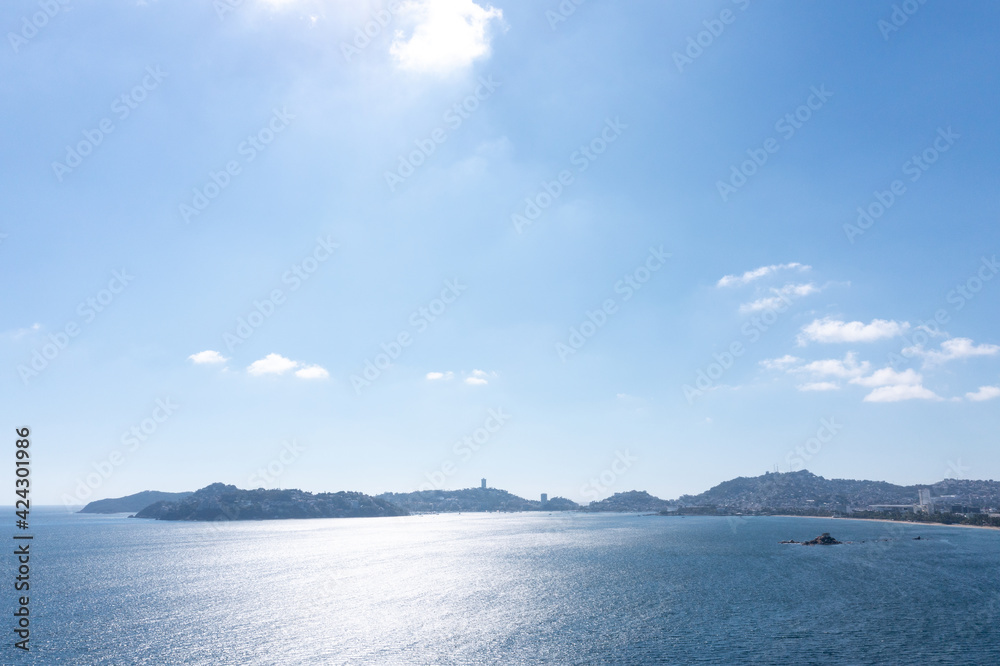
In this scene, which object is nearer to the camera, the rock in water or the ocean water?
the ocean water

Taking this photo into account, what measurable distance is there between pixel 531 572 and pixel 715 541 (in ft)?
294

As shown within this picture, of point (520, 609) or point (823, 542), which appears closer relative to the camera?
point (520, 609)

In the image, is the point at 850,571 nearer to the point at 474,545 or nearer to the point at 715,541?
the point at 715,541

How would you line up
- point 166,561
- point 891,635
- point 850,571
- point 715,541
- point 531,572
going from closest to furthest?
point 891,635 → point 850,571 → point 531,572 → point 166,561 → point 715,541

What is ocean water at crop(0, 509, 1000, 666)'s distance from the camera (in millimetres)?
56594

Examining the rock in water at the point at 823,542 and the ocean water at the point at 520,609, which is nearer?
the ocean water at the point at 520,609

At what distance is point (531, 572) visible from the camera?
113750mm

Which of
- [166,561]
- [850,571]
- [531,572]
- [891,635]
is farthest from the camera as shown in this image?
[166,561]

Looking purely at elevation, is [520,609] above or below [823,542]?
above

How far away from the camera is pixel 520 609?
77.3 m

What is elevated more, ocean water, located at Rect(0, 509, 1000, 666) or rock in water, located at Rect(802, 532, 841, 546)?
ocean water, located at Rect(0, 509, 1000, 666)

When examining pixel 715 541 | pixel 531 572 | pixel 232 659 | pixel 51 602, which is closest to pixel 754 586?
pixel 531 572

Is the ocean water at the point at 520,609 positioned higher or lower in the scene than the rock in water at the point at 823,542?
higher

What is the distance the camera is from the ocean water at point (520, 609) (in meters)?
56.6
